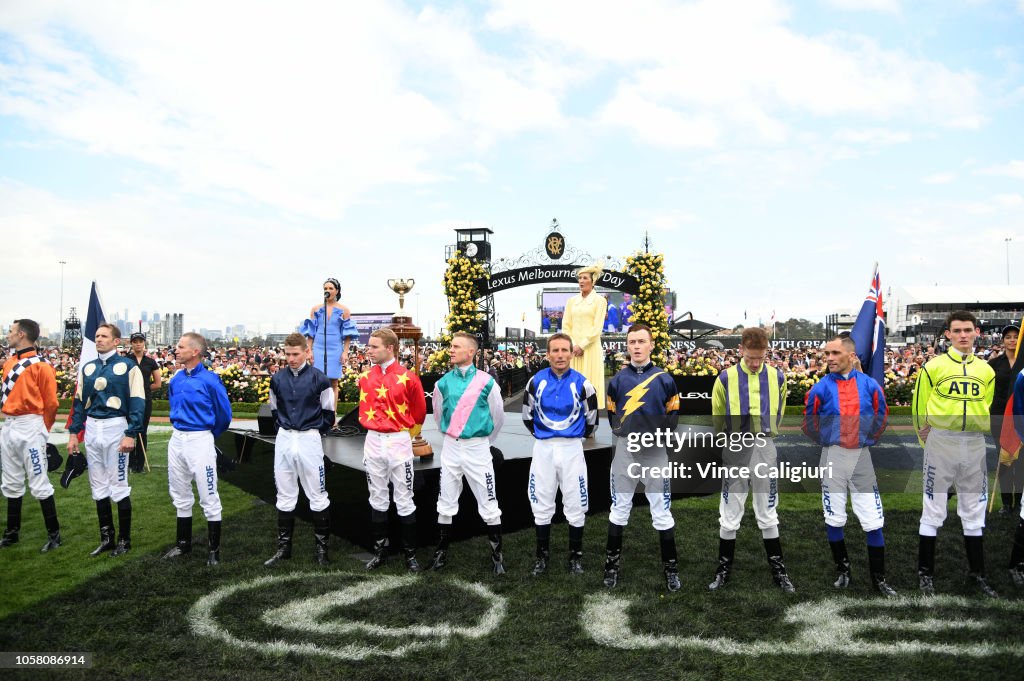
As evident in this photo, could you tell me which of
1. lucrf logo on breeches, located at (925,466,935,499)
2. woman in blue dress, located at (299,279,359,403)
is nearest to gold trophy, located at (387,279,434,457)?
woman in blue dress, located at (299,279,359,403)

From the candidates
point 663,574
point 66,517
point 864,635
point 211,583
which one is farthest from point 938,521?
point 66,517

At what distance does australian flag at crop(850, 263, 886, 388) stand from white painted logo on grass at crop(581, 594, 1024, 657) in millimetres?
3439

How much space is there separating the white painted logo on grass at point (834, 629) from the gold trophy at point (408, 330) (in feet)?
7.61

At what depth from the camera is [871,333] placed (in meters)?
7.62

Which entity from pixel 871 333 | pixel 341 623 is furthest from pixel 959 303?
pixel 341 623

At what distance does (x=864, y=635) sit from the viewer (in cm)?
414

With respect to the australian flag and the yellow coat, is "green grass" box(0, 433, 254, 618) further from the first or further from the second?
the australian flag

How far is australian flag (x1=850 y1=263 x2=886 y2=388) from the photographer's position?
7586 millimetres

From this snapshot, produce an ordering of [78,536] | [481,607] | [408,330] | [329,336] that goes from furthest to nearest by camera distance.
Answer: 1. [329,336]
2. [408,330]
3. [78,536]
4. [481,607]

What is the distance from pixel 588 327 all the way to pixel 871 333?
3266 mm

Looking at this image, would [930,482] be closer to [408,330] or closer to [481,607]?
[481,607]

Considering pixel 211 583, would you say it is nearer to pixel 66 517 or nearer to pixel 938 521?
pixel 66 517

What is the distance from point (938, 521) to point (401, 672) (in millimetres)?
3978

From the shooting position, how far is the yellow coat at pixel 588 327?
8484 mm
